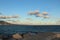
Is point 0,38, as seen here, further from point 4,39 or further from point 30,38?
point 30,38

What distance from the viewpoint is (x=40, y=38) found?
16172 millimetres

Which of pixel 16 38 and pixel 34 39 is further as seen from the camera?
pixel 16 38

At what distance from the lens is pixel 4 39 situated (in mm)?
16484

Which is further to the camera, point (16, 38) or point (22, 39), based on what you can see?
point (16, 38)

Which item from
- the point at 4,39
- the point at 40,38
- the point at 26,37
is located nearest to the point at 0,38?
the point at 4,39

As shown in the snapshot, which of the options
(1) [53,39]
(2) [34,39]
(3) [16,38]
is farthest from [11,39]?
(1) [53,39]

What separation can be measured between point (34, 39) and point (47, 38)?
0.89 m

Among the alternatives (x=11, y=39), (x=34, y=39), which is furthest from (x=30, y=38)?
(x=11, y=39)

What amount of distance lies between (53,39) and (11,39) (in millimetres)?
2951

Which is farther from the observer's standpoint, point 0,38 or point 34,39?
point 0,38

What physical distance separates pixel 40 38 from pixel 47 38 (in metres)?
0.57

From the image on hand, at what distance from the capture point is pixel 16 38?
1683 cm

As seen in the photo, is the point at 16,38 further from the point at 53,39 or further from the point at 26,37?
the point at 53,39

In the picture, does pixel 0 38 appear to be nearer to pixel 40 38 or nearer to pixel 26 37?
pixel 26 37
